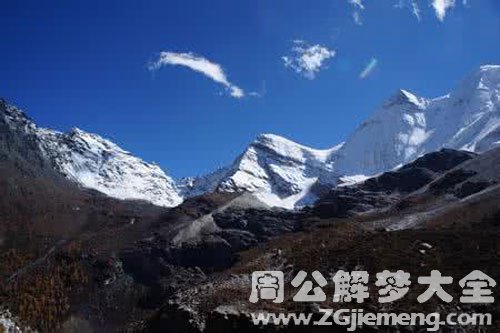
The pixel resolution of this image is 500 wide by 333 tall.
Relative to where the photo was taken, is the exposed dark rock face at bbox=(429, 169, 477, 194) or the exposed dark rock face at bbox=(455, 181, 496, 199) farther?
the exposed dark rock face at bbox=(429, 169, 477, 194)

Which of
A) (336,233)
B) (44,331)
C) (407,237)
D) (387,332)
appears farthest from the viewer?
(44,331)

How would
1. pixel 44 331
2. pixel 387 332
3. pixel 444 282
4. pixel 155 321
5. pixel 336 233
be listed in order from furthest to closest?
pixel 44 331 → pixel 336 233 → pixel 155 321 → pixel 444 282 → pixel 387 332

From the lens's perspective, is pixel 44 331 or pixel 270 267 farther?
pixel 44 331

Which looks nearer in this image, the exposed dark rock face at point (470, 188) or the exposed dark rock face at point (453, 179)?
the exposed dark rock face at point (470, 188)

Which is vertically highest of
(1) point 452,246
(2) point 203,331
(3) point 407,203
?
(3) point 407,203

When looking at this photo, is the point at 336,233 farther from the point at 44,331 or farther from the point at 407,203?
the point at 44,331

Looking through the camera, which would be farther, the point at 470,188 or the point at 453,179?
the point at 453,179

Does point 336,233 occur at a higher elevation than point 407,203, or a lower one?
lower

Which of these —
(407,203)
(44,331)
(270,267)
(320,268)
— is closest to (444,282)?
(320,268)

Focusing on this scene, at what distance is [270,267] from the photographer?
81250 mm

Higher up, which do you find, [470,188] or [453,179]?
[453,179]

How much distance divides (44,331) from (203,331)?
142 meters

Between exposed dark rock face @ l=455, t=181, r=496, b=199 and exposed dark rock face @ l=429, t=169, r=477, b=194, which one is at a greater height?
exposed dark rock face @ l=429, t=169, r=477, b=194

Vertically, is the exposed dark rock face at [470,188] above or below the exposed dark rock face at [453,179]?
below
